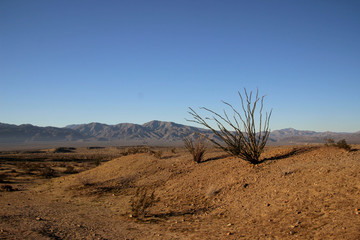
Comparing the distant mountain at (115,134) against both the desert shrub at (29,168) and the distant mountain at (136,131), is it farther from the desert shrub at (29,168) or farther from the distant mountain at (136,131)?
the desert shrub at (29,168)

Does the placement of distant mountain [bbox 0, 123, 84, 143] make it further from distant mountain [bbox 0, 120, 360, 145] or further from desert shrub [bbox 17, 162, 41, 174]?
desert shrub [bbox 17, 162, 41, 174]

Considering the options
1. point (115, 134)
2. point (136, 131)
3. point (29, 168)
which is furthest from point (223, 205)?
point (115, 134)

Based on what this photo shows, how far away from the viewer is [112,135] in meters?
148

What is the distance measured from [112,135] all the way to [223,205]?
14479cm

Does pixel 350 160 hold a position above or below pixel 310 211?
above

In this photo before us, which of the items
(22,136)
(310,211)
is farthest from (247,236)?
(22,136)

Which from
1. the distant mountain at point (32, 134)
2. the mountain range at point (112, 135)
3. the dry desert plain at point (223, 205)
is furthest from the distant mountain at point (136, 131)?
the dry desert plain at point (223, 205)

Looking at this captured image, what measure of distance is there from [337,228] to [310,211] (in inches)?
43.3

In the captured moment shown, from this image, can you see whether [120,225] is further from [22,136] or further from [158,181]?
[22,136]

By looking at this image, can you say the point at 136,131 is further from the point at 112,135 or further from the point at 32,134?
the point at 32,134

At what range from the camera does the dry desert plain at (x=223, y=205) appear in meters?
5.97

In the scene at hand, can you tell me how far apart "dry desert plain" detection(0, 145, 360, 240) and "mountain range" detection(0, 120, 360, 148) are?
91569mm

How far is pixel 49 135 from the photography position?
430 ft

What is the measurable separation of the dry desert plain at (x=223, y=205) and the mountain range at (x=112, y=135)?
91569 millimetres
